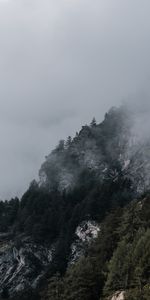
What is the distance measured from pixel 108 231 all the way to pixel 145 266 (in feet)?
111

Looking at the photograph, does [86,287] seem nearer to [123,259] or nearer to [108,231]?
[123,259]

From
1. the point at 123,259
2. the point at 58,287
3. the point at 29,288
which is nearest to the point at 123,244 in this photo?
the point at 123,259

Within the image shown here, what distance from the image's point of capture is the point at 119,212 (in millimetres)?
149125

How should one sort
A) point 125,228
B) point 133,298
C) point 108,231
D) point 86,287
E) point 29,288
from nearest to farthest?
point 133,298
point 86,287
point 125,228
point 108,231
point 29,288

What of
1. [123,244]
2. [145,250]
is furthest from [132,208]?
[145,250]

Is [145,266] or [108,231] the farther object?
[108,231]

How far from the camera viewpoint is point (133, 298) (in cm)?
9981

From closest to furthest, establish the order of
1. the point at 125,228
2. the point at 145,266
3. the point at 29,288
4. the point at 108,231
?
the point at 145,266
the point at 125,228
the point at 108,231
the point at 29,288

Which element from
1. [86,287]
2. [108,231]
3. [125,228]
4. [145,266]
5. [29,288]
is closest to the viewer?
[145,266]

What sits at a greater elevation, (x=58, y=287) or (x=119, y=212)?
(x=119, y=212)

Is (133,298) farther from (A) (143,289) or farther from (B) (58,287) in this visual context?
(B) (58,287)

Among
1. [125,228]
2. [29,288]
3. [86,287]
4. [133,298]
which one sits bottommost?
[133,298]

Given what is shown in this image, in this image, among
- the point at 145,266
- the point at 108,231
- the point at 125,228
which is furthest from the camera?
the point at 108,231

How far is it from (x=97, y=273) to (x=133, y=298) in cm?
2253
